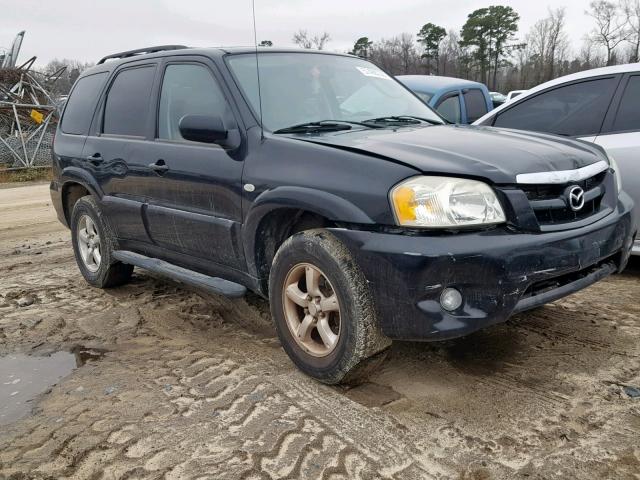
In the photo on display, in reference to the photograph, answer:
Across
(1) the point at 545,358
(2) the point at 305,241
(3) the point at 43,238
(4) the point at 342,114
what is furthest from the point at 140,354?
(3) the point at 43,238

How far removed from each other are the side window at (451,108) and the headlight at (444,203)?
18.8ft

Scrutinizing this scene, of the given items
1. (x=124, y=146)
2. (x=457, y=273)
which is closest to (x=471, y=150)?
(x=457, y=273)

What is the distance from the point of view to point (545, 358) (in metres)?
3.34

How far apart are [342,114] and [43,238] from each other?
5445 millimetres

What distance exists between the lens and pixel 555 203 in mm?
2859

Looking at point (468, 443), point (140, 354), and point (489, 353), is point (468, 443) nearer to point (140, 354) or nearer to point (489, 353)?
point (489, 353)

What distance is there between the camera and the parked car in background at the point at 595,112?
14.6 feet

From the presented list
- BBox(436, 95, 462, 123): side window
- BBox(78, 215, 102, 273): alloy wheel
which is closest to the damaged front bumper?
BBox(78, 215, 102, 273): alloy wheel

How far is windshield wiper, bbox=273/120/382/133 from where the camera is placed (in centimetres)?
340

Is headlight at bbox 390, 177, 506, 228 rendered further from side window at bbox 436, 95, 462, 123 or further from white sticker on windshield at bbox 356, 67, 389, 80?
side window at bbox 436, 95, 462, 123

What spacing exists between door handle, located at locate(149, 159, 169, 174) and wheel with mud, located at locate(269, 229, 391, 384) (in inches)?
46.3

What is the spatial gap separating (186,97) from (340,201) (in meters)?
A: 1.68

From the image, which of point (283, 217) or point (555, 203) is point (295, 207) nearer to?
point (283, 217)

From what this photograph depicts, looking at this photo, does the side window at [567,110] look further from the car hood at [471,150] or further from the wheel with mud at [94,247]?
the wheel with mud at [94,247]
